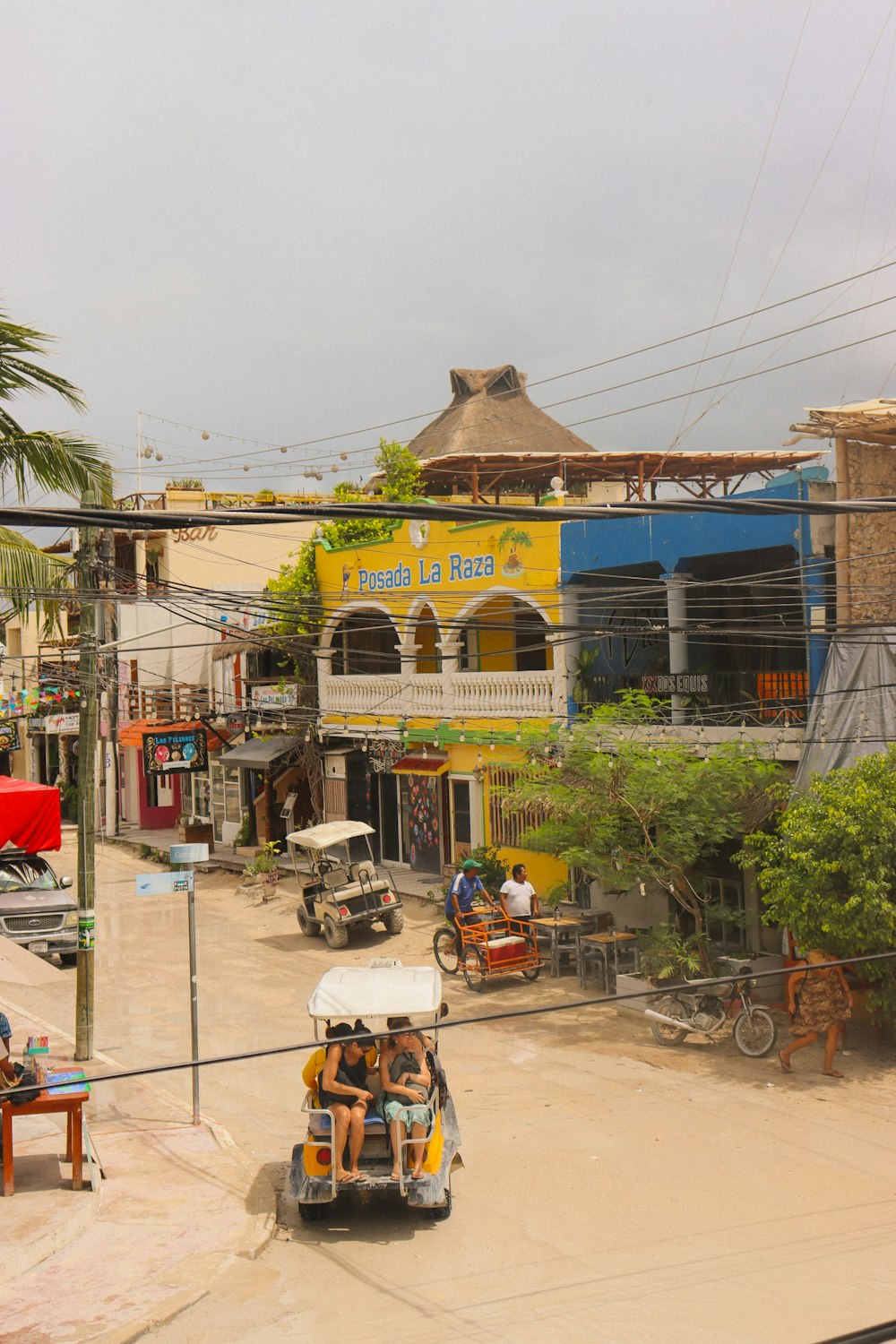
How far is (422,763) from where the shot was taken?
2472cm

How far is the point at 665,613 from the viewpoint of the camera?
832 inches

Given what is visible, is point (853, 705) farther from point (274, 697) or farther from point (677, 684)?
point (274, 697)

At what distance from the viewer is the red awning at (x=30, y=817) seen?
20.8 m

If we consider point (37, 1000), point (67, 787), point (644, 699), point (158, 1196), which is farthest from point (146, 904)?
point (67, 787)

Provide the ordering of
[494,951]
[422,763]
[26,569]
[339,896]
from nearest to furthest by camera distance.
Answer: [26,569]
[494,951]
[339,896]
[422,763]

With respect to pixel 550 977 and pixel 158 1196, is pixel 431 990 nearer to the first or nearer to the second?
pixel 158 1196

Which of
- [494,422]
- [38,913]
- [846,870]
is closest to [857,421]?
[846,870]

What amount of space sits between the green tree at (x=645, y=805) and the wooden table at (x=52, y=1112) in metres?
7.19

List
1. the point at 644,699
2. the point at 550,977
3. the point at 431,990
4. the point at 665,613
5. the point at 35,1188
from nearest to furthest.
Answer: the point at 35,1188 → the point at 431,990 → the point at 644,699 → the point at 550,977 → the point at 665,613

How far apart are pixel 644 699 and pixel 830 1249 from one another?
329 inches

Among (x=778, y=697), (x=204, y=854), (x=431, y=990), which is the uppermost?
(x=778, y=697)

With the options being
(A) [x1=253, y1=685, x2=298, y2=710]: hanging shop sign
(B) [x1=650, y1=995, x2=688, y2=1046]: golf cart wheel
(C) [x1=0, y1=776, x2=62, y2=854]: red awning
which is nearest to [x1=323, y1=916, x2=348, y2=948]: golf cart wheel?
(C) [x1=0, y1=776, x2=62, y2=854]: red awning

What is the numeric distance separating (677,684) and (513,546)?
505 centimetres

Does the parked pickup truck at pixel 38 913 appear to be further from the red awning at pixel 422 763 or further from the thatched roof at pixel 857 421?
the thatched roof at pixel 857 421
